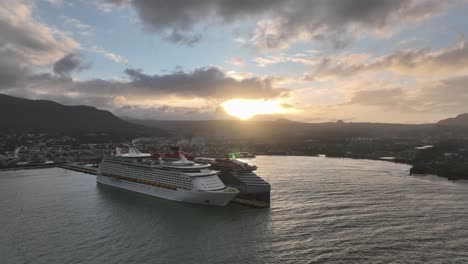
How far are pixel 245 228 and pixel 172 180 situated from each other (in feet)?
41.4

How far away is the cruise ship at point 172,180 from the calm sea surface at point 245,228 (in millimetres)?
1108

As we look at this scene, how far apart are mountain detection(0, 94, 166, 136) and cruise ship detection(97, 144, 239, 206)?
12753 centimetres

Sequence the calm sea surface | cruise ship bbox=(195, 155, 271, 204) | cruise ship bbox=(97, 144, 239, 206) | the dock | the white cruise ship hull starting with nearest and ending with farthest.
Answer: the calm sea surface
the white cruise ship hull
cruise ship bbox=(97, 144, 239, 206)
cruise ship bbox=(195, 155, 271, 204)
the dock

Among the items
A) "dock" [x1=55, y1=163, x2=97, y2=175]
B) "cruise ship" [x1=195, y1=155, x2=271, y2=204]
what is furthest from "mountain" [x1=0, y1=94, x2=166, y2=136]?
"cruise ship" [x1=195, y1=155, x2=271, y2=204]

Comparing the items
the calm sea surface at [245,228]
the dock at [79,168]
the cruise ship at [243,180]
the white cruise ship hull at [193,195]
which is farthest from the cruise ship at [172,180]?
the dock at [79,168]

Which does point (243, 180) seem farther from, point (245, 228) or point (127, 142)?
point (127, 142)

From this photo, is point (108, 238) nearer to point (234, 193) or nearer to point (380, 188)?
point (234, 193)

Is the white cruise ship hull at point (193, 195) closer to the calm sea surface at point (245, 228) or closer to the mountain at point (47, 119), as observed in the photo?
the calm sea surface at point (245, 228)

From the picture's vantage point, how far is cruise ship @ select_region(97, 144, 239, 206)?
32.2 m

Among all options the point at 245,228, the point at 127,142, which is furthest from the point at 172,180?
the point at 127,142

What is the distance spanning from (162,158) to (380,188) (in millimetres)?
27554

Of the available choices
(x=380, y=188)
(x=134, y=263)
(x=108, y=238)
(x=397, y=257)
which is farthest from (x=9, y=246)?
(x=380, y=188)

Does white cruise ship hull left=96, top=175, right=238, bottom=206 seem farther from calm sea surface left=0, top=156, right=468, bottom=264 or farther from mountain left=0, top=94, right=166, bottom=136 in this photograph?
mountain left=0, top=94, right=166, bottom=136

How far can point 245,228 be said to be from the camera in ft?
82.9
